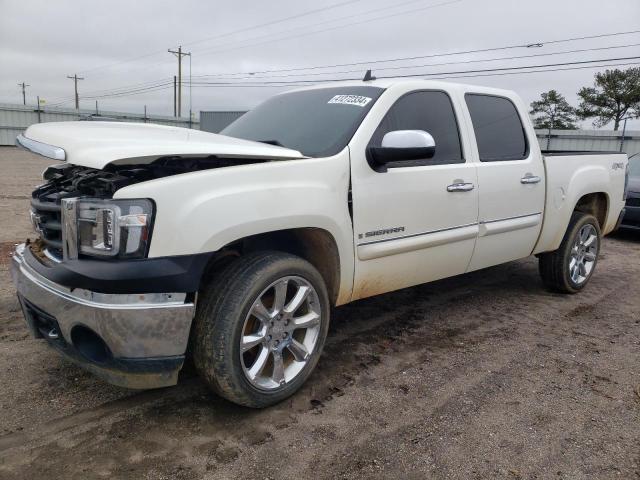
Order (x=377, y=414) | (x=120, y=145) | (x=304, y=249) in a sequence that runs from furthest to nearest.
Answer: (x=304, y=249), (x=377, y=414), (x=120, y=145)

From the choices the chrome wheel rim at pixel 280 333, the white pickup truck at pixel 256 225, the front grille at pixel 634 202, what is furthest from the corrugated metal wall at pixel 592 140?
the chrome wheel rim at pixel 280 333

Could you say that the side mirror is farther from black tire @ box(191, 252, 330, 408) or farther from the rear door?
the rear door

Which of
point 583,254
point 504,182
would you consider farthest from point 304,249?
point 583,254

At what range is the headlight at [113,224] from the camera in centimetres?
232

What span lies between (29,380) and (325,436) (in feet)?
5.74

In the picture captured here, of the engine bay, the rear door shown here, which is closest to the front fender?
the engine bay

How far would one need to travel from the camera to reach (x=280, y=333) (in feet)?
9.40

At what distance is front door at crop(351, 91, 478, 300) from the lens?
322cm

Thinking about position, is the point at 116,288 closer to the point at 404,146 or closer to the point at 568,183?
the point at 404,146

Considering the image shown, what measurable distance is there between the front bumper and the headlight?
198mm

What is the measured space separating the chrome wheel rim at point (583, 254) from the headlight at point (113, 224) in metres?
4.25

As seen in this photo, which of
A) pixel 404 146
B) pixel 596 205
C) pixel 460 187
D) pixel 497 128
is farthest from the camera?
pixel 596 205

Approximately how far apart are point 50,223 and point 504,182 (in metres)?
3.17

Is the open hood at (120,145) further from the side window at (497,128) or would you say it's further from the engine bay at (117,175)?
the side window at (497,128)
